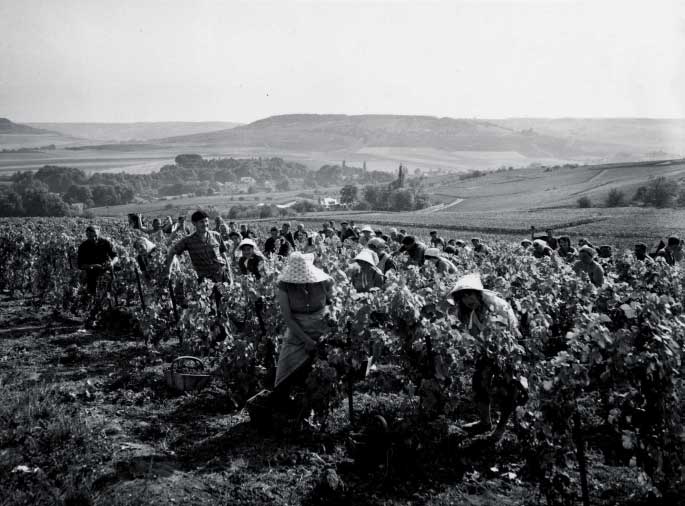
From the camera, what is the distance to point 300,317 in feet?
17.8

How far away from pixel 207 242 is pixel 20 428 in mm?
3762

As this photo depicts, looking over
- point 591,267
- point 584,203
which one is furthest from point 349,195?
point 591,267

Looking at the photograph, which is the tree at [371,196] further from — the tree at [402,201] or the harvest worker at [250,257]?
the harvest worker at [250,257]

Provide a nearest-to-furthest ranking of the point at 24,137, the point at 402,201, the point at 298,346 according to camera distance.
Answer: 1. the point at 298,346
2. the point at 402,201
3. the point at 24,137

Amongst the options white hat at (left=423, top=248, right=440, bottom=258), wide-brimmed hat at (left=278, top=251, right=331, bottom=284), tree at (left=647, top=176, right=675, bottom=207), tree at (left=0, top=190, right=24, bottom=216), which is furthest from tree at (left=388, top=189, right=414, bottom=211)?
wide-brimmed hat at (left=278, top=251, right=331, bottom=284)

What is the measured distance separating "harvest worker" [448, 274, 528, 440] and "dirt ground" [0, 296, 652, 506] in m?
0.57

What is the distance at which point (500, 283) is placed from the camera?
704 cm

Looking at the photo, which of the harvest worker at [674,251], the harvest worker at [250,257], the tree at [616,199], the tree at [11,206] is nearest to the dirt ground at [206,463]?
the harvest worker at [250,257]

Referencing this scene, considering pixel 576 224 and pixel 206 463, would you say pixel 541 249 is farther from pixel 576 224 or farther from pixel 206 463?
pixel 576 224

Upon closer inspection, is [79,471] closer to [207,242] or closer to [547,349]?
[207,242]

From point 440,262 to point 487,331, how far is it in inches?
170

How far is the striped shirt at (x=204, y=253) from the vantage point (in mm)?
8133

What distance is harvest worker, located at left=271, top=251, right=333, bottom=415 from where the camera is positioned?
17.3 ft

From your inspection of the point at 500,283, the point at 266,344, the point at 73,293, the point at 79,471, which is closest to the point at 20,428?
the point at 79,471
